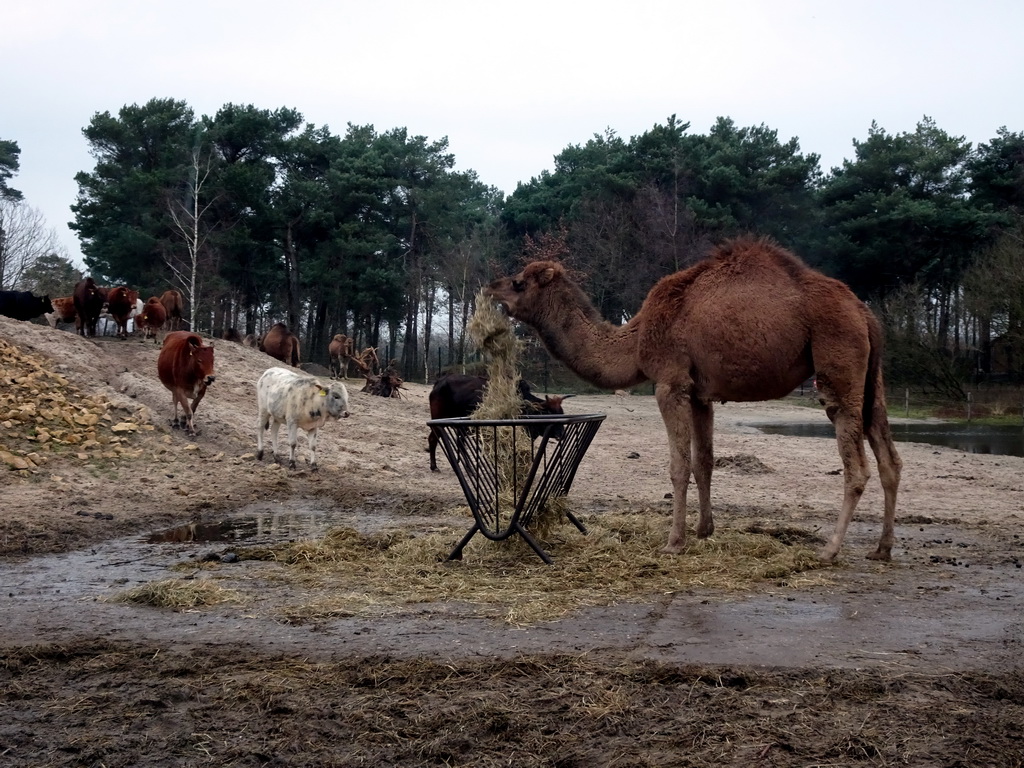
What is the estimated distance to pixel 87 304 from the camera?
75.1ft

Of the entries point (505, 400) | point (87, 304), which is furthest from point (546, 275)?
point (87, 304)

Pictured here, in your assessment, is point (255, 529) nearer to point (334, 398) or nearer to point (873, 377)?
point (334, 398)

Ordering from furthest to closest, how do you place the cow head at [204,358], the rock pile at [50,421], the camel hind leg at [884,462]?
the cow head at [204,358] < the rock pile at [50,421] < the camel hind leg at [884,462]

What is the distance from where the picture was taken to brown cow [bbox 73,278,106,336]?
22.8 meters

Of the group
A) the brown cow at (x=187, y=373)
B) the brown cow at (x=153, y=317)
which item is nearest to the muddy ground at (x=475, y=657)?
the brown cow at (x=187, y=373)

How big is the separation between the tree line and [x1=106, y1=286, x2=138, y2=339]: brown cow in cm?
2167

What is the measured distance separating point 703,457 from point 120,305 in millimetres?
17758

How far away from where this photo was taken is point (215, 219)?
170 ft

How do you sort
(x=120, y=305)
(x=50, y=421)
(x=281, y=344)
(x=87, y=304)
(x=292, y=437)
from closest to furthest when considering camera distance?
(x=50, y=421) < (x=292, y=437) < (x=87, y=304) < (x=120, y=305) < (x=281, y=344)

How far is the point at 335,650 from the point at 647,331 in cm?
458

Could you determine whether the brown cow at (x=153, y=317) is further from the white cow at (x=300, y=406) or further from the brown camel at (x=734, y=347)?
the brown camel at (x=734, y=347)

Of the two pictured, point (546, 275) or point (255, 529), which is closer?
point (546, 275)

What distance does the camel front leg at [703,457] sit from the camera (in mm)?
9195

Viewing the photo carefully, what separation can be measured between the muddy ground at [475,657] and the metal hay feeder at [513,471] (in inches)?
16.1
